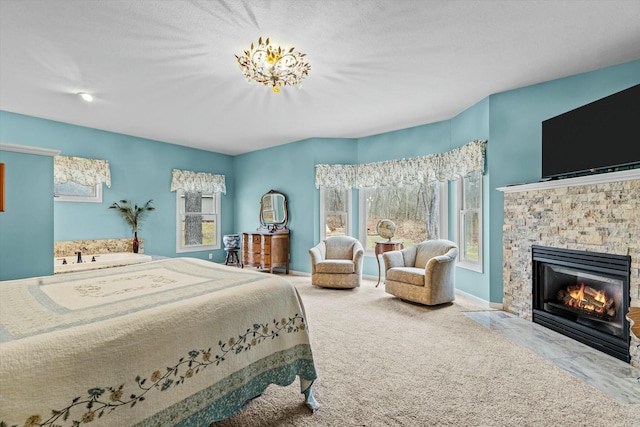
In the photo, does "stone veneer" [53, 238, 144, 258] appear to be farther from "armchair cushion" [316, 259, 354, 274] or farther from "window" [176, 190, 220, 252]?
"armchair cushion" [316, 259, 354, 274]

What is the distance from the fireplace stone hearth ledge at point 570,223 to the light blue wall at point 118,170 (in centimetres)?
574

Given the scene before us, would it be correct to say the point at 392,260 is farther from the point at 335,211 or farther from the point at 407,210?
the point at 335,211

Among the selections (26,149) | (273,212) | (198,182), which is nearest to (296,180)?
(273,212)

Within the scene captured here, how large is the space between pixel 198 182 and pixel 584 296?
6.45m

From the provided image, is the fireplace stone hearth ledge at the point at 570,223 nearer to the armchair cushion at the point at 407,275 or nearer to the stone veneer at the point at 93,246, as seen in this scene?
the armchair cushion at the point at 407,275

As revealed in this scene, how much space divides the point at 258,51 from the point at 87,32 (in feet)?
4.39

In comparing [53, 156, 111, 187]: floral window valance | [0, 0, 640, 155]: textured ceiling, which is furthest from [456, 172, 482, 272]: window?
[53, 156, 111, 187]: floral window valance

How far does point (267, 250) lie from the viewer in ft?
19.9

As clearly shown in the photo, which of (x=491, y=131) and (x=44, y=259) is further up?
(x=491, y=131)

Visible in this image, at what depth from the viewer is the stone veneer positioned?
4691 mm

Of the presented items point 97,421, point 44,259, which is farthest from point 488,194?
point 44,259

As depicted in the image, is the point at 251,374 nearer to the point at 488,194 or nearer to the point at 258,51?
the point at 258,51

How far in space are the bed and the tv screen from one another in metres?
2.98

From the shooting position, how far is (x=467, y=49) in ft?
8.99
